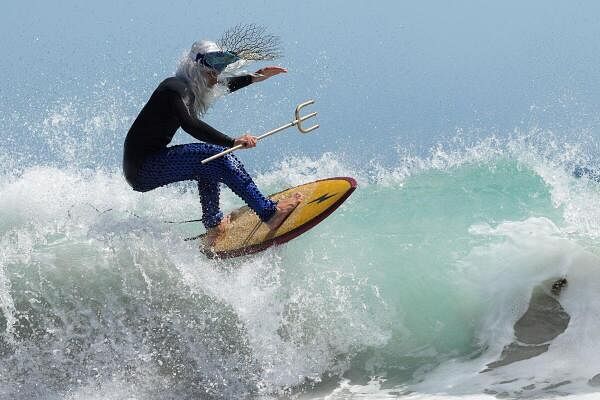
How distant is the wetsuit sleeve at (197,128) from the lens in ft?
18.1

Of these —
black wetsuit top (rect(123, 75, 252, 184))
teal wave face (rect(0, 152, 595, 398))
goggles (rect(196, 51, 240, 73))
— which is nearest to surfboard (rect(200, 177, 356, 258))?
teal wave face (rect(0, 152, 595, 398))

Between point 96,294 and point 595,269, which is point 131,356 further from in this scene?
point 595,269

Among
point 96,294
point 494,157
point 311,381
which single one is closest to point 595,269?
point 311,381

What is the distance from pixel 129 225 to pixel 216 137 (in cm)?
153

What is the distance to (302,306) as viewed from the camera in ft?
22.3

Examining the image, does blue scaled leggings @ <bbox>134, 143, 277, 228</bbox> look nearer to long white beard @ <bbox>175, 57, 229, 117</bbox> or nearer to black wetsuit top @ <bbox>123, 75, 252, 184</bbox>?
black wetsuit top @ <bbox>123, 75, 252, 184</bbox>

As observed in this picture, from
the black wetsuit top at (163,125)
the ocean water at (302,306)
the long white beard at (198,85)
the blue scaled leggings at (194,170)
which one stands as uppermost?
the long white beard at (198,85)

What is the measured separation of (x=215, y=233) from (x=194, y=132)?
53.3 inches

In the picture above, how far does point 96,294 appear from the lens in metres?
6.85

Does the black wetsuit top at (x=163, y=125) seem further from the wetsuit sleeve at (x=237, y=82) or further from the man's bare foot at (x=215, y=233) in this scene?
the man's bare foot at (x=215, y=233)

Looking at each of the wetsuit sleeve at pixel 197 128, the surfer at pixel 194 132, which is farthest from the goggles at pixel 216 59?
the wetsuit sleeve at pixel 197 128

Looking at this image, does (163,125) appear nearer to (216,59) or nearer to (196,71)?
(196,71)

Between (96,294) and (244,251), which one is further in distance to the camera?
(96,294)

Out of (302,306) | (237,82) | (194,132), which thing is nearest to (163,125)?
(194,132)
